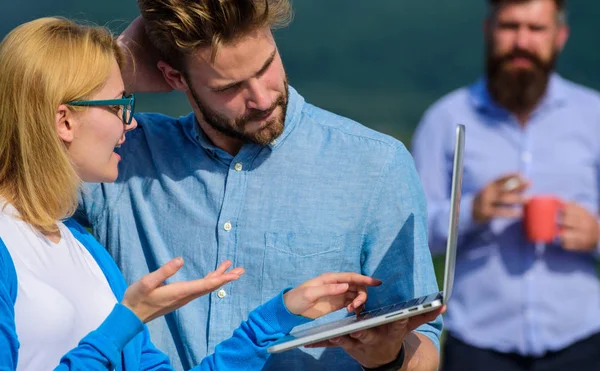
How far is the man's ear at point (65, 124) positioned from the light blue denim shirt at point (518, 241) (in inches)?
89.2

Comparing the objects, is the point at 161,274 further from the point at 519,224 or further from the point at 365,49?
the point at 365,49

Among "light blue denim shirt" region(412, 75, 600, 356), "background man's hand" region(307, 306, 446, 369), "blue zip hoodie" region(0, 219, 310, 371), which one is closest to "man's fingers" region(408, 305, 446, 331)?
"background man's hand" region(307, 306, 446, 369)

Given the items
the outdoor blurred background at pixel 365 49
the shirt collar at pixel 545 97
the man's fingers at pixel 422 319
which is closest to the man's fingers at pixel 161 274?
the man's fingers at pixel 422 319

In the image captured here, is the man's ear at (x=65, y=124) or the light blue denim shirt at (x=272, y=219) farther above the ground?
the man's ear at (x=65, y=124)

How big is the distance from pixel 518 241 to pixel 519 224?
0.22 ft

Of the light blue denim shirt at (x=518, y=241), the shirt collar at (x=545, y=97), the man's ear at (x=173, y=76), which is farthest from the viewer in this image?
the shirt collar at (x=545, y=97)

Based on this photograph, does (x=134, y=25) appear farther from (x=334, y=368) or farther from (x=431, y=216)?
(x=431, y=216)

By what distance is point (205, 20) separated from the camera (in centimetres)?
252

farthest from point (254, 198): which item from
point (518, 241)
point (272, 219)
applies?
point (518, 241)

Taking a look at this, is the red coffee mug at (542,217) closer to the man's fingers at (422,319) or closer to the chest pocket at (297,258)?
the chest pocket at (297,258)

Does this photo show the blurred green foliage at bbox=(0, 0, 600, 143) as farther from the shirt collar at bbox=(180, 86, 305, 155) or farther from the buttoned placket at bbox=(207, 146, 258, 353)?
the buttoned placket at bbox=(207, 146, 258, 353)

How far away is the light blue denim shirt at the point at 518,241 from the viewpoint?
14.0 ft

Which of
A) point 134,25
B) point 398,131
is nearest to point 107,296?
point 134,25

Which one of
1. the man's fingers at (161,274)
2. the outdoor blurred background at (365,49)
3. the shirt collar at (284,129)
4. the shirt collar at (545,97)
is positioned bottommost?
the outdoor blurred background at (365,49)
